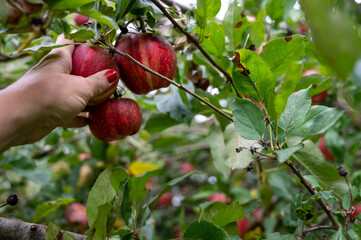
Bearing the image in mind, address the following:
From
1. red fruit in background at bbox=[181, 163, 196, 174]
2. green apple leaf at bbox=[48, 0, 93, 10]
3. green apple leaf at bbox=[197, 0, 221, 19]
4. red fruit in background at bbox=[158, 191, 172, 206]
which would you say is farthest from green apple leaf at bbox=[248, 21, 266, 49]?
red fruit in background at bbox=[158, 191, 172, 206]

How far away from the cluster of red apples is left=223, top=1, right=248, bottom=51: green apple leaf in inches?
10.6

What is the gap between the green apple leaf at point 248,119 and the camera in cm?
70

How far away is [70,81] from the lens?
710 millimetres

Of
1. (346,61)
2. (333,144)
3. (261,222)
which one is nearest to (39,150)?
(261,222)

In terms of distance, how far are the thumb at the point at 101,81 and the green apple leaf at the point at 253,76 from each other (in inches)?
11.0

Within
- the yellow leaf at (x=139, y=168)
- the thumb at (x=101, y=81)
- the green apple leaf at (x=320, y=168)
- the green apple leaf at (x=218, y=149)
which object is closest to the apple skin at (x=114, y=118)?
the thumb at (x=101, y=81)

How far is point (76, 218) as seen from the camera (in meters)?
1.62

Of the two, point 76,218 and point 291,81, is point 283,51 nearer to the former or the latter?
point 291,81

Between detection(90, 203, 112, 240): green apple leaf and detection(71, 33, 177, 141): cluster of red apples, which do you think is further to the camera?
detection(71, 33, 177, 141): cluster of red apples

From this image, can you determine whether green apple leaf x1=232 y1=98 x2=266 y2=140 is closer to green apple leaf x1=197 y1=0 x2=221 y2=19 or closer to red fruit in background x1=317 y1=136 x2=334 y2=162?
green apple leaf x1=197 y1=0 x2=221 y2=19

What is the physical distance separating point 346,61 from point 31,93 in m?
0.58

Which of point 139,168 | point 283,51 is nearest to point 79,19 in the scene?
point 139,168

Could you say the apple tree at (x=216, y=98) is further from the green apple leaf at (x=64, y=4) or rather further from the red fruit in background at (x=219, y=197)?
the red fruit in background at (x=219, y=197)

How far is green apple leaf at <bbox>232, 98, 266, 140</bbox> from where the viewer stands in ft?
2.30
